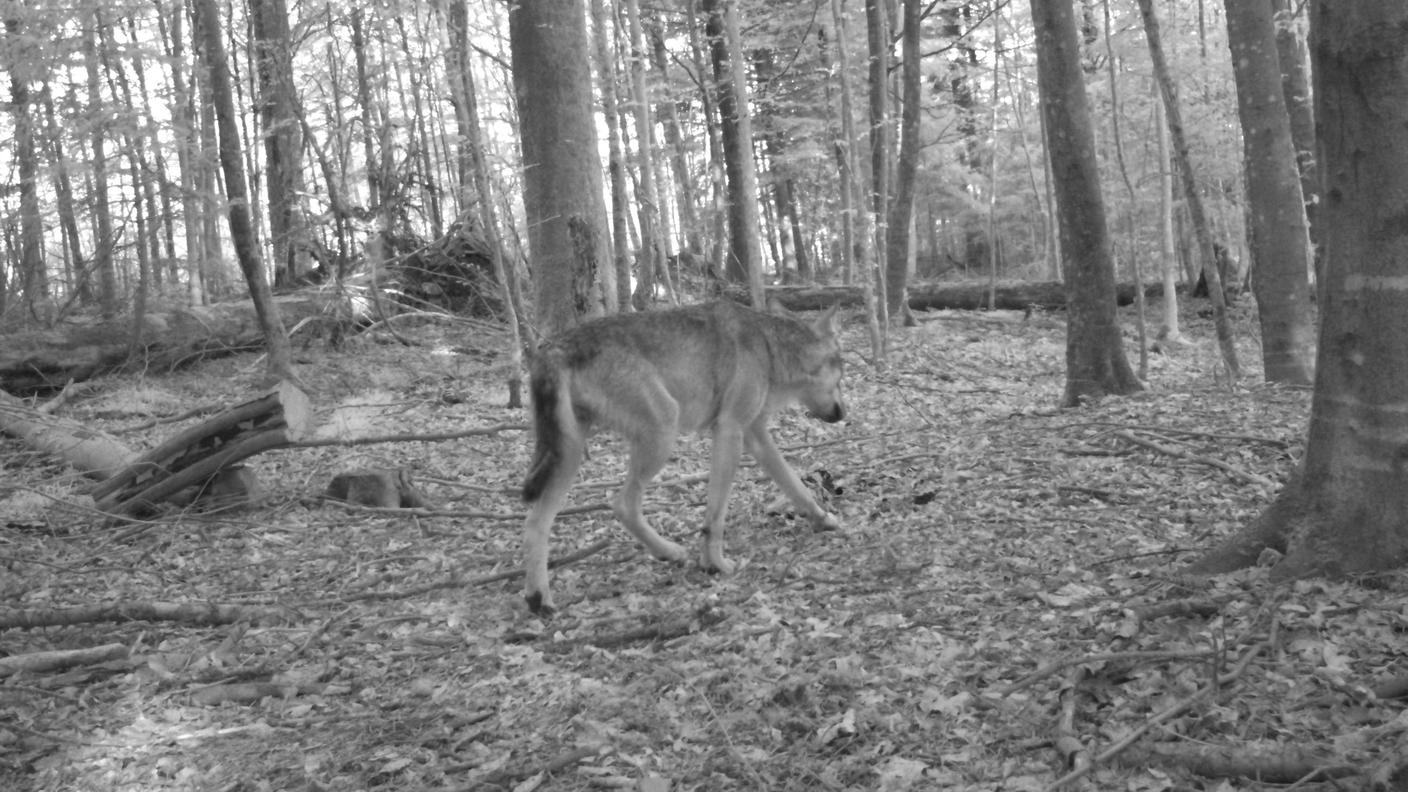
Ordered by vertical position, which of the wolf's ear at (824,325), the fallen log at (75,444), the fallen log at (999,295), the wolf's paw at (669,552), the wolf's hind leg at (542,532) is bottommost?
the wolf's paw at (669,552)

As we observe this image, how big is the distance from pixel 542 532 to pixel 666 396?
3.98ft

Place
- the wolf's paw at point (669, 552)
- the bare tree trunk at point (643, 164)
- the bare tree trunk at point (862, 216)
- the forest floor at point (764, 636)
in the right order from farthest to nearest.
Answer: the bare tree trunk at point (643, 164) < the bare tree trunk at point (862, 216) < the wolf's paw at point (669, 552) < the forest floor at point (764, 636)

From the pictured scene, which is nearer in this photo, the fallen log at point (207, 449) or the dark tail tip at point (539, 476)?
the dark tail tip at point (539, 476)

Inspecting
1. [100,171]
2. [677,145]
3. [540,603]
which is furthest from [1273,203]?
[100,171]

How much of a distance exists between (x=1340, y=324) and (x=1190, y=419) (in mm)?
5220

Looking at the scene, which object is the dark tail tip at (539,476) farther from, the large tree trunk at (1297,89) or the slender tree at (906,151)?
the large tree trunk at (1297,89)

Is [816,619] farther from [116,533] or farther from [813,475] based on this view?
[116,533]

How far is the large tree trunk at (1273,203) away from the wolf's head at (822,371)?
684 cm

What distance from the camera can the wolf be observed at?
6.71 meters

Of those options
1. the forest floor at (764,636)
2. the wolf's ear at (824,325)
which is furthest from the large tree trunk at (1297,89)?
the wolf's ear at (824,325)

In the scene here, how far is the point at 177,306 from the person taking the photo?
58.3 feet

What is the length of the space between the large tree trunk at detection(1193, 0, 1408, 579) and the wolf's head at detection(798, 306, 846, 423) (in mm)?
3794

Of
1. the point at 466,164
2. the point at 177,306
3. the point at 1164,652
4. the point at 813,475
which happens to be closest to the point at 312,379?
the point at 177,306

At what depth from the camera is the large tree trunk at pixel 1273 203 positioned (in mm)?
12016
